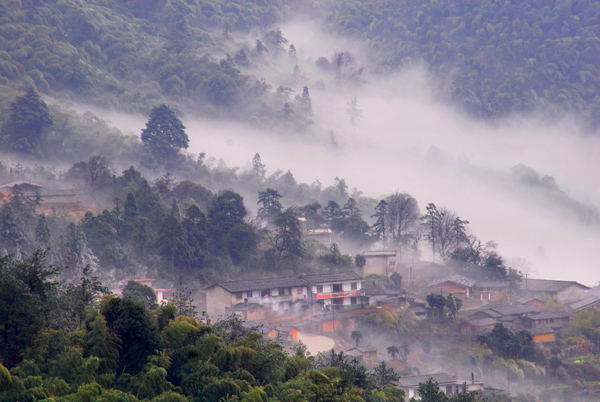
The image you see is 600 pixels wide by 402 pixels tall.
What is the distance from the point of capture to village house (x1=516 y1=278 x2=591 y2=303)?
2480 inches

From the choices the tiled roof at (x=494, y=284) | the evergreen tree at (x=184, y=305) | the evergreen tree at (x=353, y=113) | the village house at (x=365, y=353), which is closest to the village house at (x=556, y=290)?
the tiled roof at (x=494, y=284)

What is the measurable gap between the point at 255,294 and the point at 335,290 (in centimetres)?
724

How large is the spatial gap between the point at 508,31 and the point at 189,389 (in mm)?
184075

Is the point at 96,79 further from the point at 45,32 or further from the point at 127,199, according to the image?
the point at 127,199

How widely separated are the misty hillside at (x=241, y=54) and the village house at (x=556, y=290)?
240 ft

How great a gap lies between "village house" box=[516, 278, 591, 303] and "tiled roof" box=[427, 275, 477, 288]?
5283 mm

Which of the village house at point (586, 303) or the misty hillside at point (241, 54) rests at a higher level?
the misty hillside at point (241, 54)

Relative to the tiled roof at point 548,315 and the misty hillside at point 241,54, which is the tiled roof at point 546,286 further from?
the misty hillside at point 241,54

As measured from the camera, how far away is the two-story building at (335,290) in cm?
5559

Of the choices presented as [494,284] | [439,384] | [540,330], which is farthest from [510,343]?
[494,284]

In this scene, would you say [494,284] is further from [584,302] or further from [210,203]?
[210,203]

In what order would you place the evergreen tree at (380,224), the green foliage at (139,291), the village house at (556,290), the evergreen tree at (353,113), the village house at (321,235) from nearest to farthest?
the green foliage at (139,291), the village house at (556,290), the village house at (321,235), the evergreen tree at (380,224), the evergreen tree at (353,113)

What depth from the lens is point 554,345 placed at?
172ft

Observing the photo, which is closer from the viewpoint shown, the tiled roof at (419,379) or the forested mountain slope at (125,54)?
the tiled roof at (419,379)
